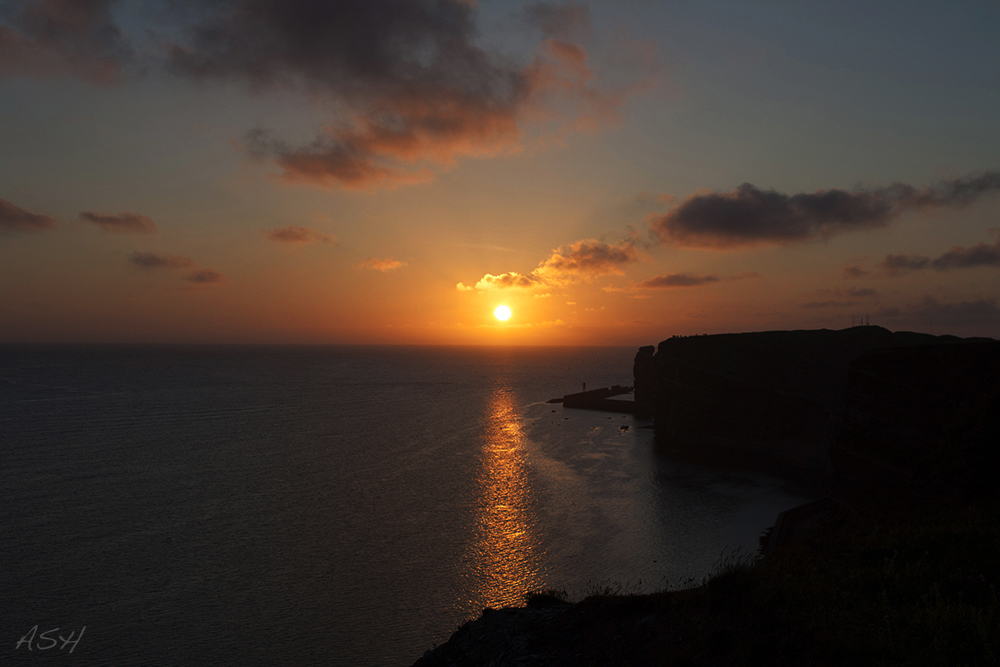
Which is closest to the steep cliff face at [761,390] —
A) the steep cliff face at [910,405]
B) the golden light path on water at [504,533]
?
the steep cliff face at [910,405]

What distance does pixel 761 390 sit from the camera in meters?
65.1

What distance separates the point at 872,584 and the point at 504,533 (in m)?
26.4

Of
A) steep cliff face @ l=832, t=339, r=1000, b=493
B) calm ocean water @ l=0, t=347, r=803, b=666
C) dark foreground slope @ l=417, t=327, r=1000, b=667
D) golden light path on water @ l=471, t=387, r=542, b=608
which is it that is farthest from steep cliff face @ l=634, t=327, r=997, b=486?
golden light path on water @ l=471, t=387, r=542, b=608

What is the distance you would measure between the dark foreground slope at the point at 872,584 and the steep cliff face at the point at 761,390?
21.2 metres

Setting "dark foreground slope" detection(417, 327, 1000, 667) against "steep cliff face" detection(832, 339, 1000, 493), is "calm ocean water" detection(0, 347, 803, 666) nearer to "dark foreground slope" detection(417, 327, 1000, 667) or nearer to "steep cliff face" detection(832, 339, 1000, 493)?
"dark foreground slope" detection(417, 327, 1000, 667)

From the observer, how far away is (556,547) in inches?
1314

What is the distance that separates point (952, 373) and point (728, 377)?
1643 inches

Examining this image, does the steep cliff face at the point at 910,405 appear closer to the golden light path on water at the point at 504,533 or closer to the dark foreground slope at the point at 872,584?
the dark foreground slope at the point at 872,584

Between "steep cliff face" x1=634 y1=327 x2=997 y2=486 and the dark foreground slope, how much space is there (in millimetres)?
21158

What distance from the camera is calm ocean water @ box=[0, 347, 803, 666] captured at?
968 inches

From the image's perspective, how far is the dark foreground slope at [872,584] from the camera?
1009cm

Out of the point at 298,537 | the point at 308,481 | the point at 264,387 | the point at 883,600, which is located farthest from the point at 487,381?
the point at 883,600

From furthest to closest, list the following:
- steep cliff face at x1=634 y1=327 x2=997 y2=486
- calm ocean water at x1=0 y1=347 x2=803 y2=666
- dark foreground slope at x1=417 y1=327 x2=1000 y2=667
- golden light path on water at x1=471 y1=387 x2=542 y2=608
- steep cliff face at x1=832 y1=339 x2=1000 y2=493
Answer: steep cliff face at x1=634 y1=327 x2=997 y2=486 → golden light path on water at x1=471 y1=387 x2=542 y2=608 → steep cliff face at x1=832 y1=339 x2=1000 y2=493 → calm ocean water at x1=0 y1=347 x2=803 y2=666 → dark foreground slope at x1=417 y1=327 x2=1000 y2=667

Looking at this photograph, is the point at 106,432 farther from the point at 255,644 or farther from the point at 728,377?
the point at 728,377
